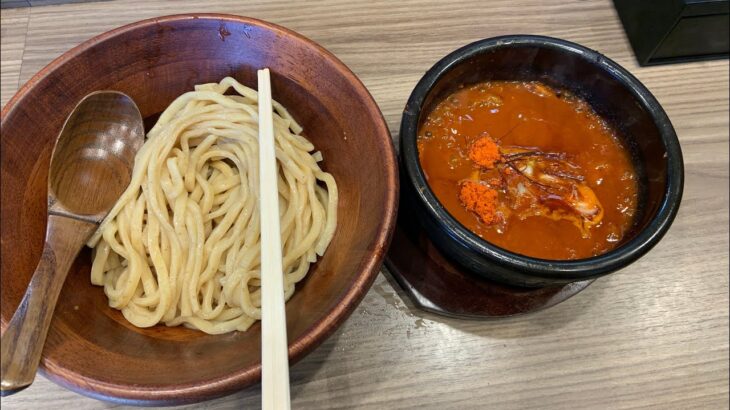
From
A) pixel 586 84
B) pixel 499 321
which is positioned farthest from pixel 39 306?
pixel 586 84

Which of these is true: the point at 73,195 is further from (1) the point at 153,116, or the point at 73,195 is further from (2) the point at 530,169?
(2) the point at 530,169

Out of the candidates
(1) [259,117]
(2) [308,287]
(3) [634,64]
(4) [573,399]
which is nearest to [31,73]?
(1) [259,117]

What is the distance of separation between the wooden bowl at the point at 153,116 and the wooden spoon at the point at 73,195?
3 cm

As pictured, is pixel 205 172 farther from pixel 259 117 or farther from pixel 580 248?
pixel 580 248

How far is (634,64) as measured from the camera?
1723 mm

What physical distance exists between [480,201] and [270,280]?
1.63 feet

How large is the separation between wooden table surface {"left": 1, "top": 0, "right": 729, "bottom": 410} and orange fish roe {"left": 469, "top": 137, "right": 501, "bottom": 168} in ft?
1.06

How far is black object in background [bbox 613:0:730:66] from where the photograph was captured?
1.55m

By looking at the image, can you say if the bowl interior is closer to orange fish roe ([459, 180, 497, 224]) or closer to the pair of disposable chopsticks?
orange fish roe ([459, 180, 497, 224])

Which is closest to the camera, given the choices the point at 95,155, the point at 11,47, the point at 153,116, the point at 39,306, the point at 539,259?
the point at 39,306

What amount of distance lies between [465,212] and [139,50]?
81 centimetres

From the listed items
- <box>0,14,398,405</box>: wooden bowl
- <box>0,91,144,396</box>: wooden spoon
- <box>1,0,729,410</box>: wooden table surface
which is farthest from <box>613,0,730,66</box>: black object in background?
<box>0,91,144,396</box>: wooden spoon

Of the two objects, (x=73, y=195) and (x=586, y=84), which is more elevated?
(x=586, y=84)

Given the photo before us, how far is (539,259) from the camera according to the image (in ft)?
3.47
